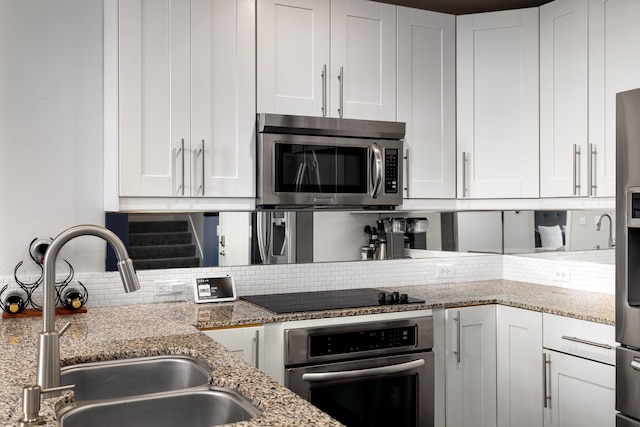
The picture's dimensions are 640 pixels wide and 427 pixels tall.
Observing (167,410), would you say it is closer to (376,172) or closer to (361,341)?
(361,341)

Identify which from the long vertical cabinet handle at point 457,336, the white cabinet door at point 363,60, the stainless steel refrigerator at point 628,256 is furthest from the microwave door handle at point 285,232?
the stainless steel refrigerator at point 628,256

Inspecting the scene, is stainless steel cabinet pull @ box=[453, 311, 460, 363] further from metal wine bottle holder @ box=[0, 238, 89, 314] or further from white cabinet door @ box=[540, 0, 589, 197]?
metal wine bottle holder @ box=[0, 238, 89, 314]

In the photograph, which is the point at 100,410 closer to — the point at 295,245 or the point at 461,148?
the point at 295,245

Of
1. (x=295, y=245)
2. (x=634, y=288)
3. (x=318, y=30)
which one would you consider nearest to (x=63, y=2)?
(x=318, y=30)

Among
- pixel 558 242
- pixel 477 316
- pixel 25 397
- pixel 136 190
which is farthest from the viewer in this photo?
pixel 558 242

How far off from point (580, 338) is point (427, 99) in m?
1.43

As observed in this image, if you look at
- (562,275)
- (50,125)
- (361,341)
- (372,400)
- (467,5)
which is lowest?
(372,400)

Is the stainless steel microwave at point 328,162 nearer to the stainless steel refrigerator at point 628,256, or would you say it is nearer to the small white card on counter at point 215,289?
the small white card on counter at point 215,289

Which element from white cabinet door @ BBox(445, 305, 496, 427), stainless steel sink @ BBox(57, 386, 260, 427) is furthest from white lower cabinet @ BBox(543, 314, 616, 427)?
stainless steel sink @ BBox(57, 386, 260, 427)

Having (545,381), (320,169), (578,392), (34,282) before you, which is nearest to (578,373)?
(578,392)

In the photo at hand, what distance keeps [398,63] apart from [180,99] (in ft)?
3.84

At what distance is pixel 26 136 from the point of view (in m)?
2.57

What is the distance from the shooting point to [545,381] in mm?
2670

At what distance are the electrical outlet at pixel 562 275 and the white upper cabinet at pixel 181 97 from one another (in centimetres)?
182
